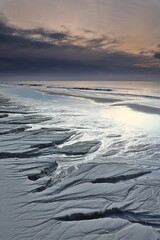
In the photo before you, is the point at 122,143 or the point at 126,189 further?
the point at 122,143

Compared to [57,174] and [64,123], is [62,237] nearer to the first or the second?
[57,174]

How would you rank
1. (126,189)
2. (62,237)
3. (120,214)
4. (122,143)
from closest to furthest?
(62,237) < (120,214) < (126,189) < (122,143)

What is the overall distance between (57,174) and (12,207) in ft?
4.36

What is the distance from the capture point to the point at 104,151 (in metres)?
5.73

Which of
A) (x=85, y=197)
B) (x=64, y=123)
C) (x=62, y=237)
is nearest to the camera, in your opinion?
(x=62, y=237)

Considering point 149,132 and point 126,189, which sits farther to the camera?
point 149,132

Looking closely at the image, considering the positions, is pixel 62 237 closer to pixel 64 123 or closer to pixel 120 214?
pixel 120 214

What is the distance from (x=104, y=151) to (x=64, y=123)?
3841mm

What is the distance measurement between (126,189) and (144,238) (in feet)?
3.78

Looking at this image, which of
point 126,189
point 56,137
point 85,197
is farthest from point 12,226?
point 56,137

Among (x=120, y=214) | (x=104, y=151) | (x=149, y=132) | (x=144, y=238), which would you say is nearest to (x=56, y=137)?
(x=104, y=151)

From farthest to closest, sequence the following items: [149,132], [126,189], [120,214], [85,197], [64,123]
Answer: [64,123] → [149,132] → [126,189] → [85,197] → [120,214]

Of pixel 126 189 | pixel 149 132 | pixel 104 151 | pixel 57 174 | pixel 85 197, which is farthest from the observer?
pixel 149 132

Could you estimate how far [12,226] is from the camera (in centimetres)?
263
